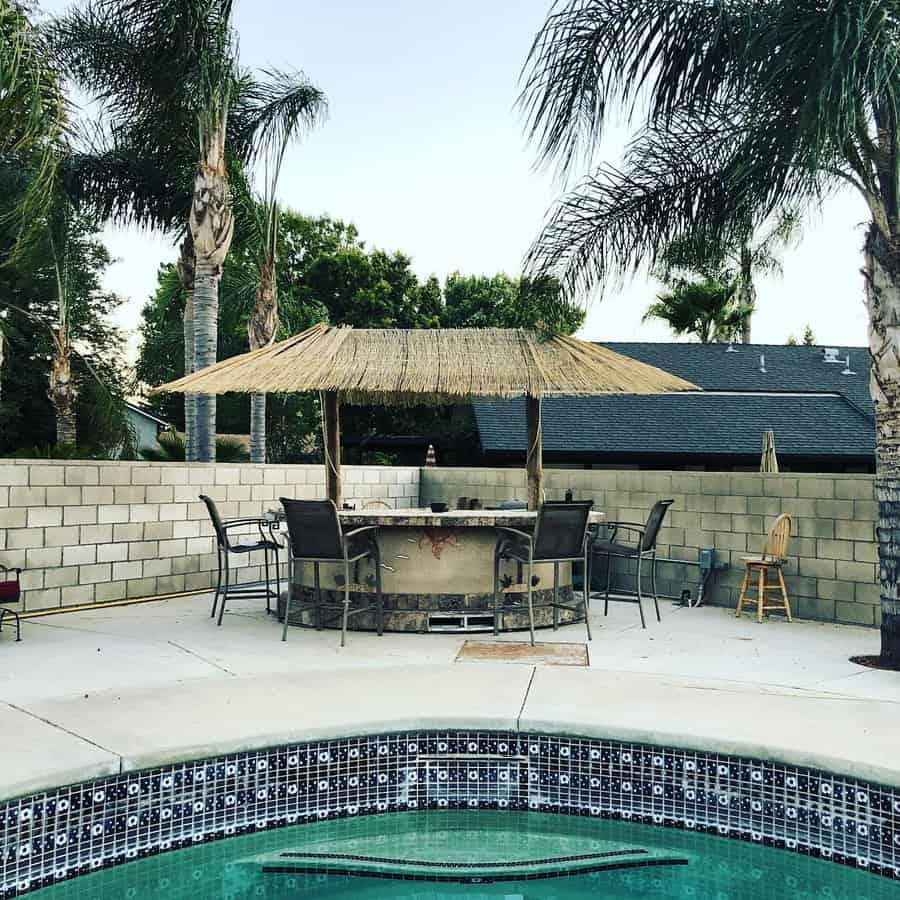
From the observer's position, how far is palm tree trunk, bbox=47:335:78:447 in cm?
1861

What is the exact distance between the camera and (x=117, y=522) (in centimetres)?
896

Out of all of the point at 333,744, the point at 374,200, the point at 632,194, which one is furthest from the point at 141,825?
the point at 374,200

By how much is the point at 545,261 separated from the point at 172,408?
2906 cm

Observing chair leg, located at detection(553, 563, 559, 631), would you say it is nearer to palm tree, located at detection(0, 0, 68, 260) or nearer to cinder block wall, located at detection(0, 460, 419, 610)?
cinder block wall, located at detection(0, 460, 419, 610)

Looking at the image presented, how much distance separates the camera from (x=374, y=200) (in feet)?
104

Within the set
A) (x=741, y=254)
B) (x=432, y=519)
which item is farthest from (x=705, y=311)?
(x=432, y=519)

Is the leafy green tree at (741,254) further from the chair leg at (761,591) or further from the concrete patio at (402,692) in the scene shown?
the concrete patio at (402,692)


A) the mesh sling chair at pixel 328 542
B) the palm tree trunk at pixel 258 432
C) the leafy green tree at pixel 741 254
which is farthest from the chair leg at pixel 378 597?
the palm tree trunk at pixel 258 432

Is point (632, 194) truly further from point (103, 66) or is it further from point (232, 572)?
point (103, 66)

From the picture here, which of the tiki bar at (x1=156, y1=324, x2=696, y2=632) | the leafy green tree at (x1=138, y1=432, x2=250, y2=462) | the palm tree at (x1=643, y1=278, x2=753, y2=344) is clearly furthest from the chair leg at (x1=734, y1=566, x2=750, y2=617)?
the palm tree at (x1=643, y1=278, x2=753, y2=344)

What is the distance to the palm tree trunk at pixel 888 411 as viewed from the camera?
623 centimetres

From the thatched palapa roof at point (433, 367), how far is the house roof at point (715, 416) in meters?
8.75

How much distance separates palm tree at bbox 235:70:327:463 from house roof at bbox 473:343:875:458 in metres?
4.23

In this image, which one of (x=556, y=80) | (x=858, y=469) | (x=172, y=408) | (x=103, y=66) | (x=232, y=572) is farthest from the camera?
(x=172, y=408)
